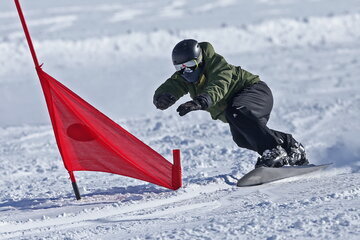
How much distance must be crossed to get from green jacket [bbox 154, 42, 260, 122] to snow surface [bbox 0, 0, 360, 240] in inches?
26.2

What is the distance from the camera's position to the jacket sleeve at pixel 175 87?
5.52 metres

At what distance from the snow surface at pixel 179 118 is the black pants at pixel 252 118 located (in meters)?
0.34

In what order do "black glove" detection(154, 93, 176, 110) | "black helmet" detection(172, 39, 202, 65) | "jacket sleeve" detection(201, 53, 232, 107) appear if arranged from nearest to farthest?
"jacket sleeve" detection(201, 53, 232, 107) → "black helmet" detection(172, 39, 202, 65) → "black glove" detection(154, 93, 176, 110)

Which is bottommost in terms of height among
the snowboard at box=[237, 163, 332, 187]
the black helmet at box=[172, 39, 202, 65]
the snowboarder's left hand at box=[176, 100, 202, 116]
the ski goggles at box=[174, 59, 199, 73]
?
the snowboard at box=[237, 163, 332, 187]

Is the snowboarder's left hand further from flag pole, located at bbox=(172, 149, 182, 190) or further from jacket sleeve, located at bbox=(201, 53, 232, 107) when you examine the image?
flag pole, located at bbox=(172, 149, 182, 190)

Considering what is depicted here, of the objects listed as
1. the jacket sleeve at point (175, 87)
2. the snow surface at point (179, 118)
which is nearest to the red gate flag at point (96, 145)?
the snow surface at point (179, 118)

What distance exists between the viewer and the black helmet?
5.26 meters

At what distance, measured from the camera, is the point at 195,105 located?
16.0ft

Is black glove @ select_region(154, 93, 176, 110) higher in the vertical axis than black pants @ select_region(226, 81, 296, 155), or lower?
higher

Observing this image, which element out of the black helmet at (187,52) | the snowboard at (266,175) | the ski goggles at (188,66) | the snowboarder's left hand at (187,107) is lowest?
the snowboard at (266,175)

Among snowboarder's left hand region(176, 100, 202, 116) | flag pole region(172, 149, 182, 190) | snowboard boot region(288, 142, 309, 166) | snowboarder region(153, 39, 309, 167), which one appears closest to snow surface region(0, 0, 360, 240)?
flag pole region(172, 149, 182, 190)

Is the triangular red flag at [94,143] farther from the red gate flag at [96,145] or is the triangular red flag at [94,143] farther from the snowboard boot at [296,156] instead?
the snowboard boot at [296,156]

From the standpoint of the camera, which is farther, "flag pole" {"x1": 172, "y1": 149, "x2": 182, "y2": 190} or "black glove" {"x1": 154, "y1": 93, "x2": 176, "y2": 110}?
"black glove" {"x1": 154, "y1": 93, "x2": 176, "y2": 110}

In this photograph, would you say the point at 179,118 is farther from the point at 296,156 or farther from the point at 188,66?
the point at 188,66
